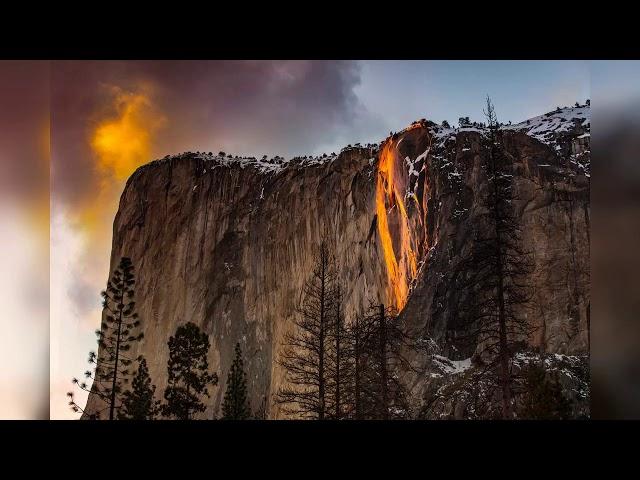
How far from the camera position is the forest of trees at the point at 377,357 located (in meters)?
18.1

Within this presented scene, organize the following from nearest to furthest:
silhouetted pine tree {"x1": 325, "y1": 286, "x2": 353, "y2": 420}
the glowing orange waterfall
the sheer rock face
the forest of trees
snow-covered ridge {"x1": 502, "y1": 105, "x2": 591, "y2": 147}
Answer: the forest of trees → silhouetted pine tree {"x1": 325, "y1": 286, "x2": 353, "y2": 420} → the sheer rock face → snow-covered ridge {"x1": 502, "y1": 105, "x2": 591, "y2": 147} → the glowing orange waterfall

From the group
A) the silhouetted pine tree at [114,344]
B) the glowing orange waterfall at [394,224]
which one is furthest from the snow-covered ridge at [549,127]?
the silhouetted pine tree at [114,344]

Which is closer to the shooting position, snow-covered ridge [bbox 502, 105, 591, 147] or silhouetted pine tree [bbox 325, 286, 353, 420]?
silhouetted pine tree [bbox 325, 286, 353, 420]

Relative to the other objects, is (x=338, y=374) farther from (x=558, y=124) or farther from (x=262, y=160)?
(x=262, y=160)

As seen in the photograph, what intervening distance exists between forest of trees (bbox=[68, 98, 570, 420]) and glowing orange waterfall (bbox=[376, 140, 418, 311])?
4.50 meters

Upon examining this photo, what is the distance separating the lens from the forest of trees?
1809cm

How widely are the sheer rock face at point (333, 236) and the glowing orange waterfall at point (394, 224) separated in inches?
5.5

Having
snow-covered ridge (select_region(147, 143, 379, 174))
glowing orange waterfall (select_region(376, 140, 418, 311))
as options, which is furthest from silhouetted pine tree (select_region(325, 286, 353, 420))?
snow-covered ridge (select_region(147, 143, 379, 174))

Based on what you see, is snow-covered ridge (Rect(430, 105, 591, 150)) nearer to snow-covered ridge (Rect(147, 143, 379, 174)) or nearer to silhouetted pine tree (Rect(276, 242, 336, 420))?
snow-covered ridge (Rect(147, 143, 379, 174))
